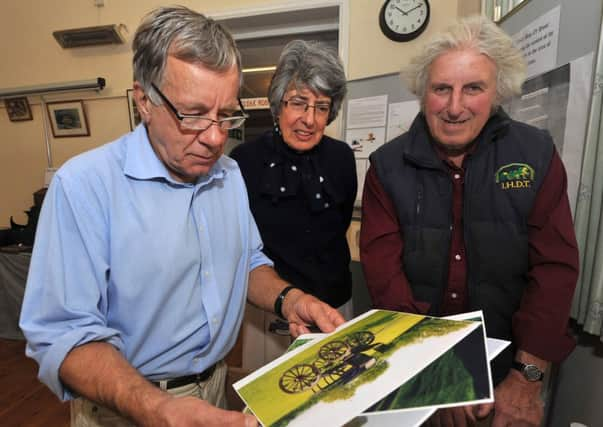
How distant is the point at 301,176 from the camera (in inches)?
52.2

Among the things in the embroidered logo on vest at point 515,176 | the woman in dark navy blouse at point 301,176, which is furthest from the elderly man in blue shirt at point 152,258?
the embroidered logo on vest at point 515,176

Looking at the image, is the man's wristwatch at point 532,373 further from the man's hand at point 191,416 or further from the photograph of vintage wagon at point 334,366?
the man's hand at point 191,416

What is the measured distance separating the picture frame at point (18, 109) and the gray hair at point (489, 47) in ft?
12.0

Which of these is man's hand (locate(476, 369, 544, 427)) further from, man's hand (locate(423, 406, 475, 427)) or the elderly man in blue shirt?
the elderly man in blue shirt

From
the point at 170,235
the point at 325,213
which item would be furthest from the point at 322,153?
the point at 170,235

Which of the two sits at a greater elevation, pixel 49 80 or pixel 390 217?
pixel 49 80

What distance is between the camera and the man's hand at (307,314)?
811 mm

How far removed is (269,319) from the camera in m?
1.44

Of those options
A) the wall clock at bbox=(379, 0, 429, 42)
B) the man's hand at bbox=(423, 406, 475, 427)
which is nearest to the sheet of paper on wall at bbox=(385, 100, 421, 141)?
the wall clock at bbox=(379, 0, 429, 42)

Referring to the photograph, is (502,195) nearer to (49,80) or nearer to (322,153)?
(322,153)

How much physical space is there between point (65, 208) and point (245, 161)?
0.79 meters

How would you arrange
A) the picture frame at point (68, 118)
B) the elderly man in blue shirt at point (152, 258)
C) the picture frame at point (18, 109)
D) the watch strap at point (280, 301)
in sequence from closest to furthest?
1. the elderly man in blue shirt at point (152, 258)
2. the watch strap at point (280, 301)
3. the picture frame at point (68, 118)
4. the picture frame at point (18, 109)

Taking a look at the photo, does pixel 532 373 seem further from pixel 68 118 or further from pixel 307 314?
pixel 68 118

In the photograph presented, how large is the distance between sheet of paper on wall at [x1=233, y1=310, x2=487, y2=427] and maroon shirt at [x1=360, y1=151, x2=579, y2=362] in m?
0.29
